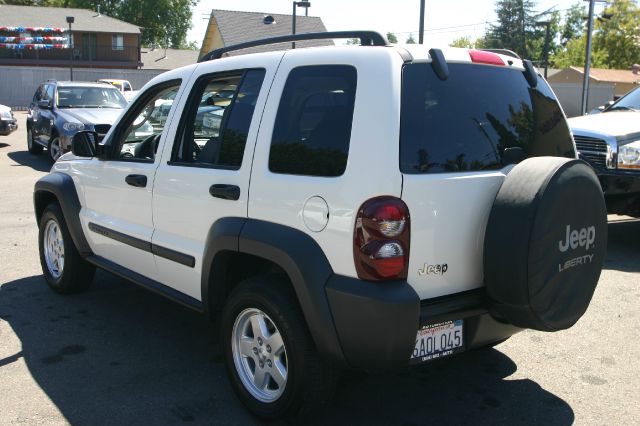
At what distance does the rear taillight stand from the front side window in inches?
83.9

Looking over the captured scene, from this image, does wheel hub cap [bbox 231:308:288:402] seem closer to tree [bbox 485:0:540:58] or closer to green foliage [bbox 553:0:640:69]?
green foliage [bbox 553:0:640:69]

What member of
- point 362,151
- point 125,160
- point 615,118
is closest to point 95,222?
point 125,160

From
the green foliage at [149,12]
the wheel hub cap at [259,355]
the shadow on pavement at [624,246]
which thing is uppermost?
the green foliage at [149,12]

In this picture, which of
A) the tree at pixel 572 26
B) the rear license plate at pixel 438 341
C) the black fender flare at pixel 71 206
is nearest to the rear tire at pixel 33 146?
the black fender flare at pixel 71 206

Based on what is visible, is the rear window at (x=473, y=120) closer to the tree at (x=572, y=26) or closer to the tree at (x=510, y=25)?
the tree at (x=510, y=25)

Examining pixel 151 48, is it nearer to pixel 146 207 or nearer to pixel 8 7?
pixel 8 7

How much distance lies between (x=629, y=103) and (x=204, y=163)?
706cm

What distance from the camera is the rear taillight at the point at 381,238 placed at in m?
3.00

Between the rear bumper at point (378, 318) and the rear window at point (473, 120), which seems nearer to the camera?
the rear bumper at point (378, 318)

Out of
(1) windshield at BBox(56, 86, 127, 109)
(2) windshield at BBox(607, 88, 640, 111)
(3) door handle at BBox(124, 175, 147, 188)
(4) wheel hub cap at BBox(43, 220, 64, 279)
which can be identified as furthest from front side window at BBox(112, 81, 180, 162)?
(1) windshield at BBox(56, 86, 127, 109)

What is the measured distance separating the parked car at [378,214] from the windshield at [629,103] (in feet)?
18.1

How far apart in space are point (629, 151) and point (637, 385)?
382 centimetres

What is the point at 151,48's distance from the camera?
231ft

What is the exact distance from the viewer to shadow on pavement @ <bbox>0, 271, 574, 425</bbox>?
3.69 metres
